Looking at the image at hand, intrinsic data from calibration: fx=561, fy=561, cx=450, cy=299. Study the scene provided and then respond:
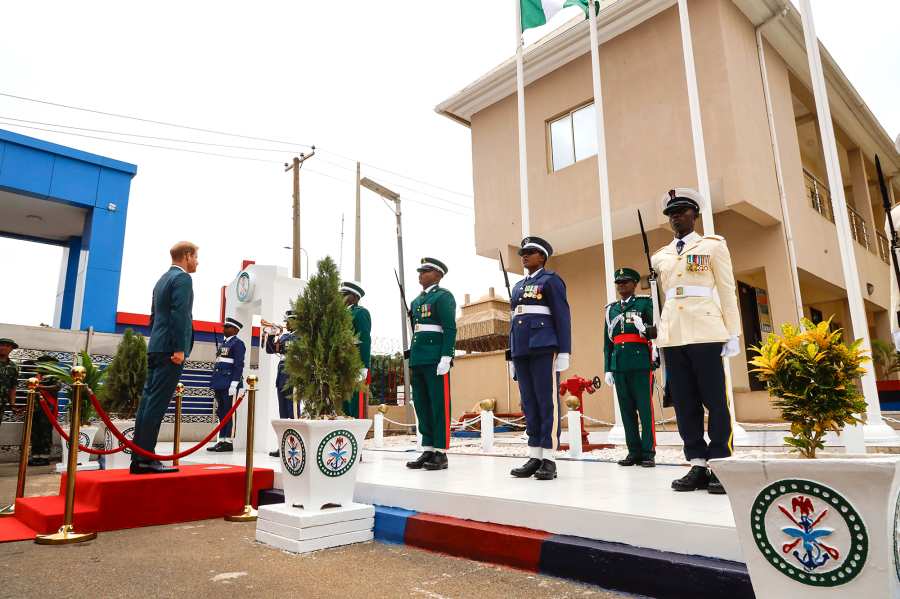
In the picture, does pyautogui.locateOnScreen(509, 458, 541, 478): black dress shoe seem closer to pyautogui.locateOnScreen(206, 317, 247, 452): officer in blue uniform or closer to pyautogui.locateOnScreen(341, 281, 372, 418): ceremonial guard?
pyautogui.locateOnScreen(341, 281, 372, 418): ceremonial guard

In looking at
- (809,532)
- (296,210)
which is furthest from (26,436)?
(296,210)

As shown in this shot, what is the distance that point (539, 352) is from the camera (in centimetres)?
444

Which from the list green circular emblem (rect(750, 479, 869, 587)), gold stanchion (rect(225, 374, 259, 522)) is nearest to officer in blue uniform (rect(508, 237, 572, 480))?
gold stanchion (rect(225, 374, 259, 522))

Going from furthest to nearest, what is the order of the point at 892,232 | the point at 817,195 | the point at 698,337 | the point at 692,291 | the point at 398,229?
the point at 398,229, the point at 817,195, the point at 892,232, the point at 692,291, the point at 698,337

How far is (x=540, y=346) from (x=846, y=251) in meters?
4.05

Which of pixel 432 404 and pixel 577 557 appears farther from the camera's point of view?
pixel 432 404

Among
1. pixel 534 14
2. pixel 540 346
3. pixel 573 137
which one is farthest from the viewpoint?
pixel 573 137

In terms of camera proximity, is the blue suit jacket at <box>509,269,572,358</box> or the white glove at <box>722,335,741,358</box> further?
the blue suit jacket at <box>509,269,572,358</box>

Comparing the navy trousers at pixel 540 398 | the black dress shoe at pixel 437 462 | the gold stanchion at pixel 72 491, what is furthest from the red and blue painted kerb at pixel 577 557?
the gold stanchion at pixel 72 491

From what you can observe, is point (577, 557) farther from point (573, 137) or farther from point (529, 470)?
point (573, 137)

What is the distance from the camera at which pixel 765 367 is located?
1938 millimetres

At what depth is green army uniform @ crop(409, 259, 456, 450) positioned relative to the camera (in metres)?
5.24

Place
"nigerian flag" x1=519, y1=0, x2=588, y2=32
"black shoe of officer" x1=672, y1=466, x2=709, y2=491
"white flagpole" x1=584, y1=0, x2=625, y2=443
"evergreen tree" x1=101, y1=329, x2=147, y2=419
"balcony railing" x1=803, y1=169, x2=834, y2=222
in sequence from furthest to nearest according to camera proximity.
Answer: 1. "balcony railing" x1=803, y1=169, x2=834, y2=222
2. "nigerian flag" x1=519, y1=0, x2=588, y2=32
3. "white flagpole" x1=584, y1=0, x2=625, y2=443
4. "evergreen tree" x1=101, y1=329, x2=147, y2=419
5. "black shoe of officer" x1=672, y1=466, x2=709, y2=491

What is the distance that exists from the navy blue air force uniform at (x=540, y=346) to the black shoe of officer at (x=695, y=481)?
1.07m
